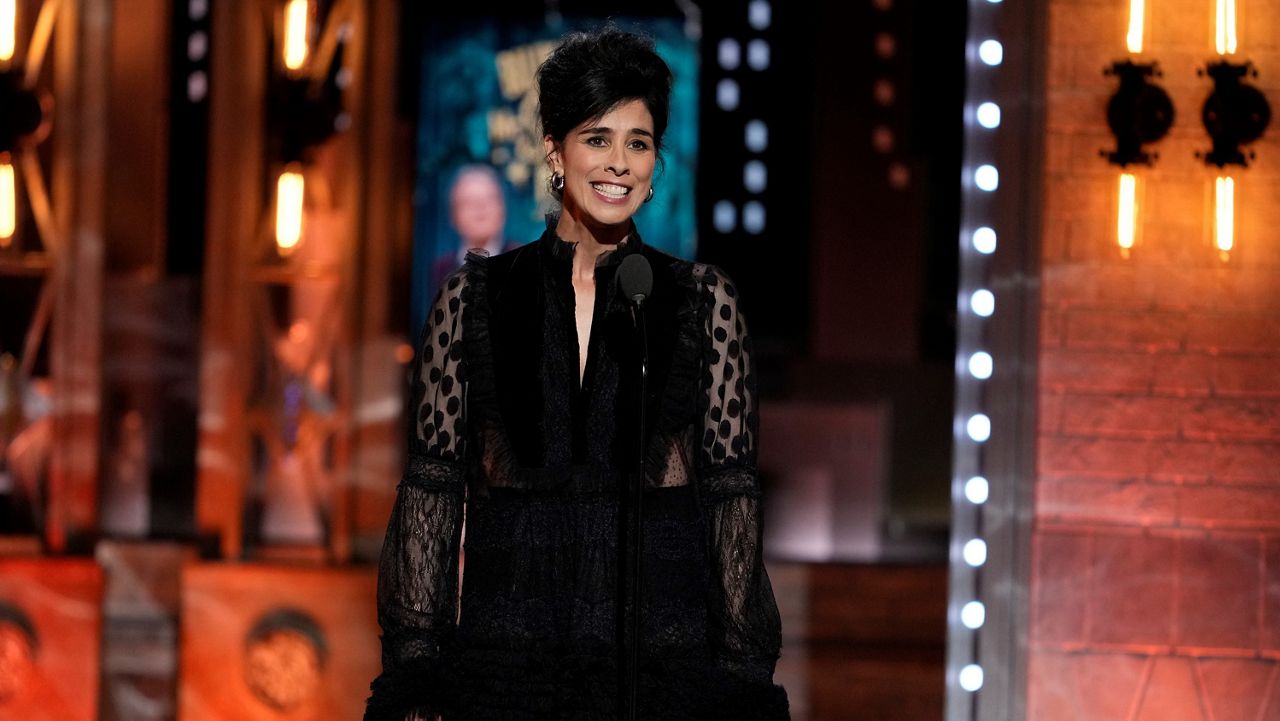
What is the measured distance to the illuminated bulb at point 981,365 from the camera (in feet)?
11.0

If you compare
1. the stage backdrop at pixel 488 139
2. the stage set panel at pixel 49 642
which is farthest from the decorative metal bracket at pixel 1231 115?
the stage set panel at pixel 49 642

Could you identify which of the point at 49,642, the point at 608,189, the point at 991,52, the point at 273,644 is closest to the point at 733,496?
the point at 608,189

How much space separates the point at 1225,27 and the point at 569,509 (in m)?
2.19

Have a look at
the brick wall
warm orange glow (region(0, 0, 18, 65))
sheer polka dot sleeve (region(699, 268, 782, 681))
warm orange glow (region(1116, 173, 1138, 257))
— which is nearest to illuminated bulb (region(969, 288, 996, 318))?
the brick wall

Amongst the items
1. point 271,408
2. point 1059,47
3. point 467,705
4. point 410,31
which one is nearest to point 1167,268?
point 1059,47

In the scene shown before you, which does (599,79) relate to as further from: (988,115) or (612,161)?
(988,115)

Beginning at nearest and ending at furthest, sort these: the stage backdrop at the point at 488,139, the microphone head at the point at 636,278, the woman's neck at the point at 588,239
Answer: the microphone head at the point at 636,278, the woman's neck at the point at 588,239, the stage backdrop at the point at 488,139

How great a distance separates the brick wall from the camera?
3.21 metres

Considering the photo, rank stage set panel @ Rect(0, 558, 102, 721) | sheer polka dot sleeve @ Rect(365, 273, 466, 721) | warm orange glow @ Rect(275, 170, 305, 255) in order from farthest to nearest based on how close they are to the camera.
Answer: warm orange glow @ Rect(275, 170, 305, 255)
stage set panel @ Rect(0, 558, 102, 721)
sheer polka dot sleeve @ Rect(365, 273, 466, 721)

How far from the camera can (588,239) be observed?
75.5 inches

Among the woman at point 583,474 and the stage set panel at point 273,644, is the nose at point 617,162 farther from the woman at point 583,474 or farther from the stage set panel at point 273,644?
the stage set panel at point 273,644

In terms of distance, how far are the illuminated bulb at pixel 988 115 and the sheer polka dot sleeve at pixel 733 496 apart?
63.6 inches

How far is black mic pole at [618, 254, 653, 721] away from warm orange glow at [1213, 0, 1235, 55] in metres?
2.08

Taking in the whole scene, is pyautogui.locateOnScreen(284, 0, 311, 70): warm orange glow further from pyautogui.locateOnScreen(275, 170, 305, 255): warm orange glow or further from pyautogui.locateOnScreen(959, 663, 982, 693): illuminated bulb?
pyautogui.locateOnScreen(959, 663, 982, 693): illuminated bulb
